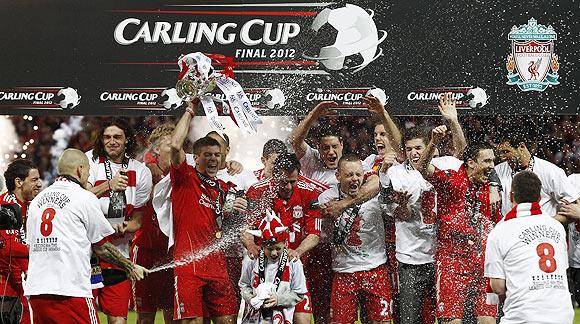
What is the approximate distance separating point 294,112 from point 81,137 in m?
6.99

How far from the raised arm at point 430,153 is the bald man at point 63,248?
10.6 feet

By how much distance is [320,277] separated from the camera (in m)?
10.2

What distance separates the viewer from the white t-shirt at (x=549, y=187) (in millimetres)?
10102

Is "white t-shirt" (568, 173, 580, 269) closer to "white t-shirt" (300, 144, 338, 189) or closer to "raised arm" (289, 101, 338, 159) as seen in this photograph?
"white t-shirt" (300, 144, 338, 189)

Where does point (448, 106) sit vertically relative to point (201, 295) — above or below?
above

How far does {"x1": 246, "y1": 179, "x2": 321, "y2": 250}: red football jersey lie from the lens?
9.91 metres

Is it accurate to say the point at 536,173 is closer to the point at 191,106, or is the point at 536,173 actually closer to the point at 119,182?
the point at 191,106

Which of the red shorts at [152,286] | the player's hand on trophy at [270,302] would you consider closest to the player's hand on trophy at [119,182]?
the red shorts at [152,286]

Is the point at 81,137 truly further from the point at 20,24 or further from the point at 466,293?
the point at 466,293

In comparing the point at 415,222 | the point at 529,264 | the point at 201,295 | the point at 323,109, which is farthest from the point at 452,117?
the point at 201,295

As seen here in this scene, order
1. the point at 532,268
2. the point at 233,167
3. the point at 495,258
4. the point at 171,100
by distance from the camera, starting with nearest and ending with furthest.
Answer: the point at 532,268
the point at 495,258
the point at 171,100
the point at 233,167

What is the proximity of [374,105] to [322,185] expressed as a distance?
40.6 inches

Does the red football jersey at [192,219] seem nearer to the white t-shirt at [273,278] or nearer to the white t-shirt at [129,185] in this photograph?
the white t-shirt at [273,278]

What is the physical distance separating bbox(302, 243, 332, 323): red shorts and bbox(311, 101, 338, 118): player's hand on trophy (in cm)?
133
